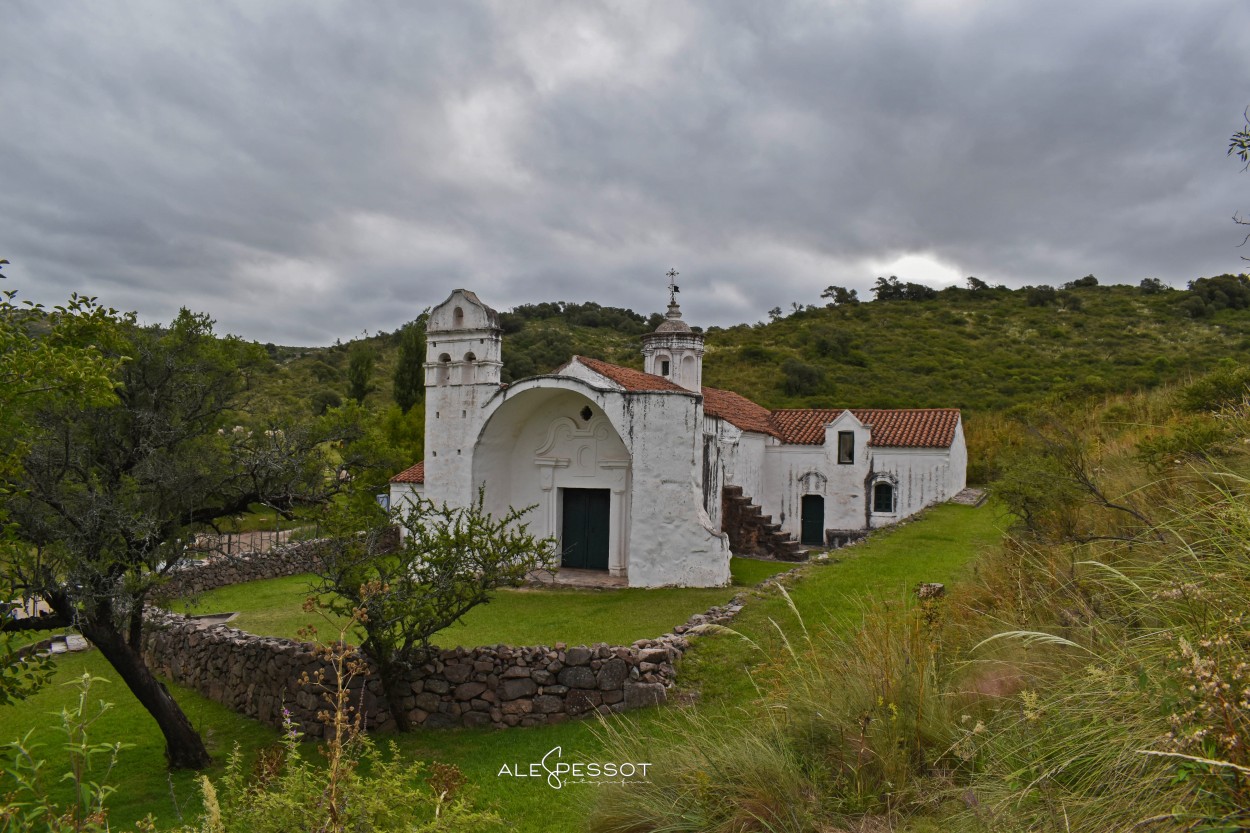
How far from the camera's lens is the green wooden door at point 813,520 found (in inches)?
876

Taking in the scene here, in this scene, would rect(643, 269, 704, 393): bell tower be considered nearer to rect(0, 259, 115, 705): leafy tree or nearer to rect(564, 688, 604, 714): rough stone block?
rect(564, 688, 604, 714): rough stone block

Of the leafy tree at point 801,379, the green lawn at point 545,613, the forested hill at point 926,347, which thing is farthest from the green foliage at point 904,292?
the green lawn at point 545,613

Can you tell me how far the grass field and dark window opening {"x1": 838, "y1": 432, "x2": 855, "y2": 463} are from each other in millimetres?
7223

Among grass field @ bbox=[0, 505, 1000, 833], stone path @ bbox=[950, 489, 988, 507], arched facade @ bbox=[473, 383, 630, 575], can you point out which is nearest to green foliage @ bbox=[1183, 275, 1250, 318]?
stone path @ bbox=[950, 489, 988, 507]

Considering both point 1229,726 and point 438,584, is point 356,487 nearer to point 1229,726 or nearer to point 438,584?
point 438,584

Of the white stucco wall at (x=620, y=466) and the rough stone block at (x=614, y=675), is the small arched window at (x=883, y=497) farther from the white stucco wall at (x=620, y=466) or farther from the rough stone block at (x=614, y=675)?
the rough stone block at (x=614, y=675)

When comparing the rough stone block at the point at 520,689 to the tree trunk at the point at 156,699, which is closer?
the tree trunk at the point at 156,699

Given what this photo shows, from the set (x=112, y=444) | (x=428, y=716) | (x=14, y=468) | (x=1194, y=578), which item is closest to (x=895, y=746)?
(x=1194, y=578)

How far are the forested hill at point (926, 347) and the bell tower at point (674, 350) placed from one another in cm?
1564

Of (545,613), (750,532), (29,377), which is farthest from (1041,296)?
(29,377)

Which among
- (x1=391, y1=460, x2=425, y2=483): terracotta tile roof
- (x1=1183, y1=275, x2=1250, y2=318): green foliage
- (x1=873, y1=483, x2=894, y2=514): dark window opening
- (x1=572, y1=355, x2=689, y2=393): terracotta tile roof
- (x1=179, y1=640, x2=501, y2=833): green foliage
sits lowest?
(x1=179, y1=640, x2=501, y2=833): green foliage

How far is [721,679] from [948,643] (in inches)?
122

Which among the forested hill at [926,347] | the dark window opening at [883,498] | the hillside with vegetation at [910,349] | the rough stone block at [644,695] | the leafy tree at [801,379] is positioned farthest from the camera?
the leafy tree at [801,379]

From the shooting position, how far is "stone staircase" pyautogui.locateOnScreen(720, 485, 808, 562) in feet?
62.1
